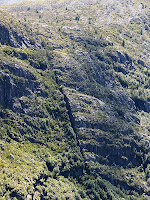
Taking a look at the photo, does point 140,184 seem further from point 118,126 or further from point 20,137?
point 20,137

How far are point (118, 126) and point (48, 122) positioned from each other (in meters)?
37.2

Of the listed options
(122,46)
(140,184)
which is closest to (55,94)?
(140,184)

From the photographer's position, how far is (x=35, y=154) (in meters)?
98.7

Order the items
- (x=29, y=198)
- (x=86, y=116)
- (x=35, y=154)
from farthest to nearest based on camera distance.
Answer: (x=86, y=116)
(x=35, y=154)
(x=29, y=198)

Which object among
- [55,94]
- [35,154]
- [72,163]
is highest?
[55,94]

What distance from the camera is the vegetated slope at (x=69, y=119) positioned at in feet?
307

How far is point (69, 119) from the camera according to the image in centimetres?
12450

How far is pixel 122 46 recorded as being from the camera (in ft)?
613

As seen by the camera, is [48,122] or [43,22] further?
[43,22]

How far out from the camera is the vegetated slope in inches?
3684

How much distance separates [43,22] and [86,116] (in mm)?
97438

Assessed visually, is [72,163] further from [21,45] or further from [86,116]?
[21,45]

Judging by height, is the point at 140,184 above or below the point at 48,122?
below

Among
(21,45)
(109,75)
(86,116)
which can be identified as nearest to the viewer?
(86,116)
